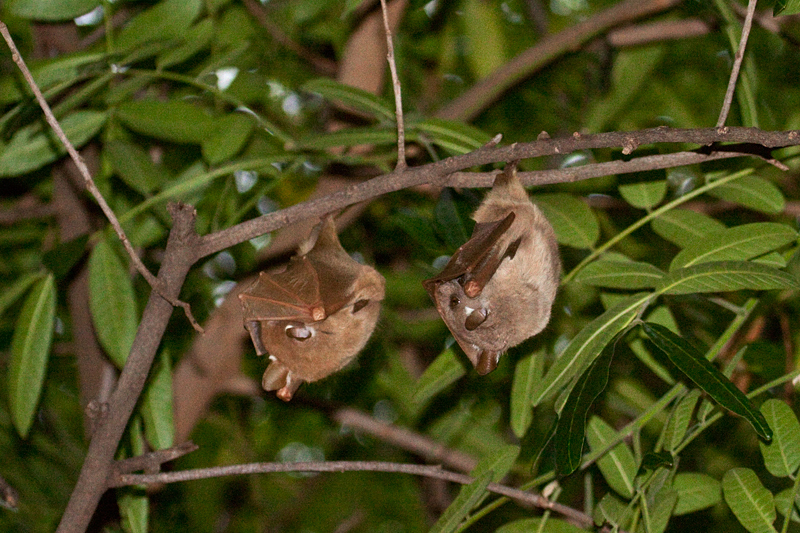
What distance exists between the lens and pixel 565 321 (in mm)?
4574

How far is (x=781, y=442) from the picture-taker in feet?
8.32

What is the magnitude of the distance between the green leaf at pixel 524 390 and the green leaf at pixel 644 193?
2.48 ft

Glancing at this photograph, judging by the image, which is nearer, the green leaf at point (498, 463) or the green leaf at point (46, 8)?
the green leaf at point (498, 463)

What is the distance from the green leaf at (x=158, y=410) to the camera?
326 centimetres

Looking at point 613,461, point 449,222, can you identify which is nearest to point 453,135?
point 449,222

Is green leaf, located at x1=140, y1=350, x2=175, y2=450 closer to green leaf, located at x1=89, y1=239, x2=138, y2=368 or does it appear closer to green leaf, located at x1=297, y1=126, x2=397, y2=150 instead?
green leaf, located at x1=89, y1=239, x2=138, y2=368

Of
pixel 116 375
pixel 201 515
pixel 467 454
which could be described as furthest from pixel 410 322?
pixel 201 515

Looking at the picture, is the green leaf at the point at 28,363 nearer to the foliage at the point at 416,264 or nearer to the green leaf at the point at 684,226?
the foliage at the point at 416,264

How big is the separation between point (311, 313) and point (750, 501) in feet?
5.40

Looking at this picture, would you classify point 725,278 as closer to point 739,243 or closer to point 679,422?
point 739,243

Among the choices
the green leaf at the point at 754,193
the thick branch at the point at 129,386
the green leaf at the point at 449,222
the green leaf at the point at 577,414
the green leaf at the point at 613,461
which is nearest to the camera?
the green leaf at the point at 577,414

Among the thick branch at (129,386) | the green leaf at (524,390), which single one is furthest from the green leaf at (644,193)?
the thick branch at (129,386)

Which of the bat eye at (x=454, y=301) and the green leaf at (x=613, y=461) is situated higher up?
the bat eye at (x=454, y=301)

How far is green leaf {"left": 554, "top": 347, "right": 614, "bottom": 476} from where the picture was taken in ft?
7.60
